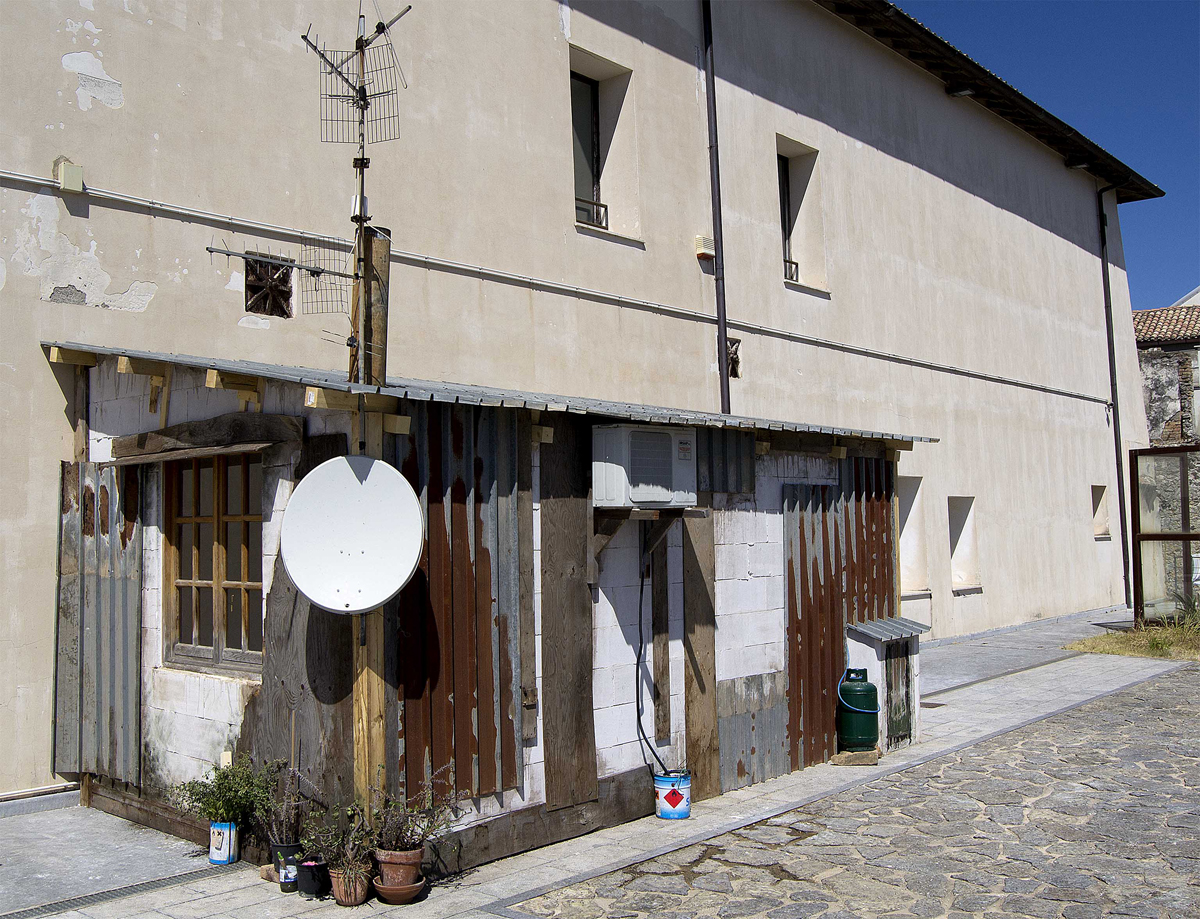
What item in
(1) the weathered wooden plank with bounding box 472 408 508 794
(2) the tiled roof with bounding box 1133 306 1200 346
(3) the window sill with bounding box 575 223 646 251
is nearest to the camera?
(1) the weathered wooden plank with bounding box 472 408 508 794

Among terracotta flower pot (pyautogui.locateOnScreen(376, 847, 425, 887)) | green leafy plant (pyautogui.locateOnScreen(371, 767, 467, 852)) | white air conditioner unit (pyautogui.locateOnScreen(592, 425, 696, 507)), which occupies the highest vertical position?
white air conditioner unit (pyautogui.locateOnScreen(592, 425, 696, 507))

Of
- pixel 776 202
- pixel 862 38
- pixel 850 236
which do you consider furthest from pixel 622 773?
pixel 862 38

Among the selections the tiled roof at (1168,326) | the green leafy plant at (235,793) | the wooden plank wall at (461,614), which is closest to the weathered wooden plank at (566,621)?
the wooden plank wall at (461,614)

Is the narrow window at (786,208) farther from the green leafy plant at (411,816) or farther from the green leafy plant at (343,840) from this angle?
the green leafy plant at (343,840)

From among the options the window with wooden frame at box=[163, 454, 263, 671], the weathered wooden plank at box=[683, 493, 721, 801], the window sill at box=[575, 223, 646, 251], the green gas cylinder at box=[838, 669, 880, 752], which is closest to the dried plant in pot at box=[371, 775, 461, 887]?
the window with wooden frame at box=[163, 454, 263, 671]

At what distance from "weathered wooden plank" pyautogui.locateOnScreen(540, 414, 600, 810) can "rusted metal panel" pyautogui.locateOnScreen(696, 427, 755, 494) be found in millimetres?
1209

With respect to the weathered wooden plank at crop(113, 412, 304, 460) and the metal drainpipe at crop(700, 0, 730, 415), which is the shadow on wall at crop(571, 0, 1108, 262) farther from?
the weathered wooden plank at crop(113, 412, 304, 460)

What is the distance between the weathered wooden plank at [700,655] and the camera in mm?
7828

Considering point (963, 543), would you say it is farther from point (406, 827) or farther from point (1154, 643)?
point (406, 827)

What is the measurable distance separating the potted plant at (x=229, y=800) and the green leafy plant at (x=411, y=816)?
0.69 m

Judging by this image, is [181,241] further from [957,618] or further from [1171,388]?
[1171,388]

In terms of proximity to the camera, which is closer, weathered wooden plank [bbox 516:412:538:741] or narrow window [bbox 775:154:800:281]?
weathered wooden plank [bbox 516:412:538:741]

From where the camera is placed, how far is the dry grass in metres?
15.1

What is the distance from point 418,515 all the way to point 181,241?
13.4 feet
